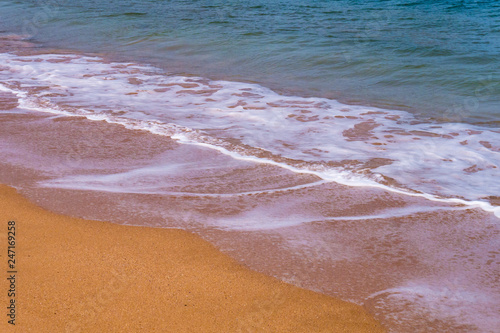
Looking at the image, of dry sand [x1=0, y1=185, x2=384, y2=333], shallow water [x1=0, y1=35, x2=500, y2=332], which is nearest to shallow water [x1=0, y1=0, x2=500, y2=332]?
shallow water [x1=0, y1=35, x2=500, y2=332]

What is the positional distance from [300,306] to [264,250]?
579 mm

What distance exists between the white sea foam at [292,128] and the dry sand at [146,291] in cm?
164

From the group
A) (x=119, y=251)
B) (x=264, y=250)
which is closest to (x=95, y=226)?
(x=119, y=251)

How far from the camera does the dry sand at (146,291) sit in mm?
2447

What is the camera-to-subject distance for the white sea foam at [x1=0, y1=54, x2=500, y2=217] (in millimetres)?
4363

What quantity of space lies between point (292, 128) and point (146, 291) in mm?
3433

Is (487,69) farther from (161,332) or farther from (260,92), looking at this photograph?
(161,332)

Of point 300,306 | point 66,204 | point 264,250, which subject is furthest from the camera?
point 66,204

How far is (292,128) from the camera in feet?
18.8

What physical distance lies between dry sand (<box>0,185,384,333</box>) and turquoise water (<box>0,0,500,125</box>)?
468 centimetres

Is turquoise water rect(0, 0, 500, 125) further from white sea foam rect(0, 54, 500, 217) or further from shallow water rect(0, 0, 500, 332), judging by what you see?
white sea foam rect(0, 54, 500, 217)

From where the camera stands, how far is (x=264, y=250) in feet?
10.2

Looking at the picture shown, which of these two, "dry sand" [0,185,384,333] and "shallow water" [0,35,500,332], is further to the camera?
"shallow water" [0,35,500,332]

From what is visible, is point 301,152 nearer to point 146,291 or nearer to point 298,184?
point 298,184
